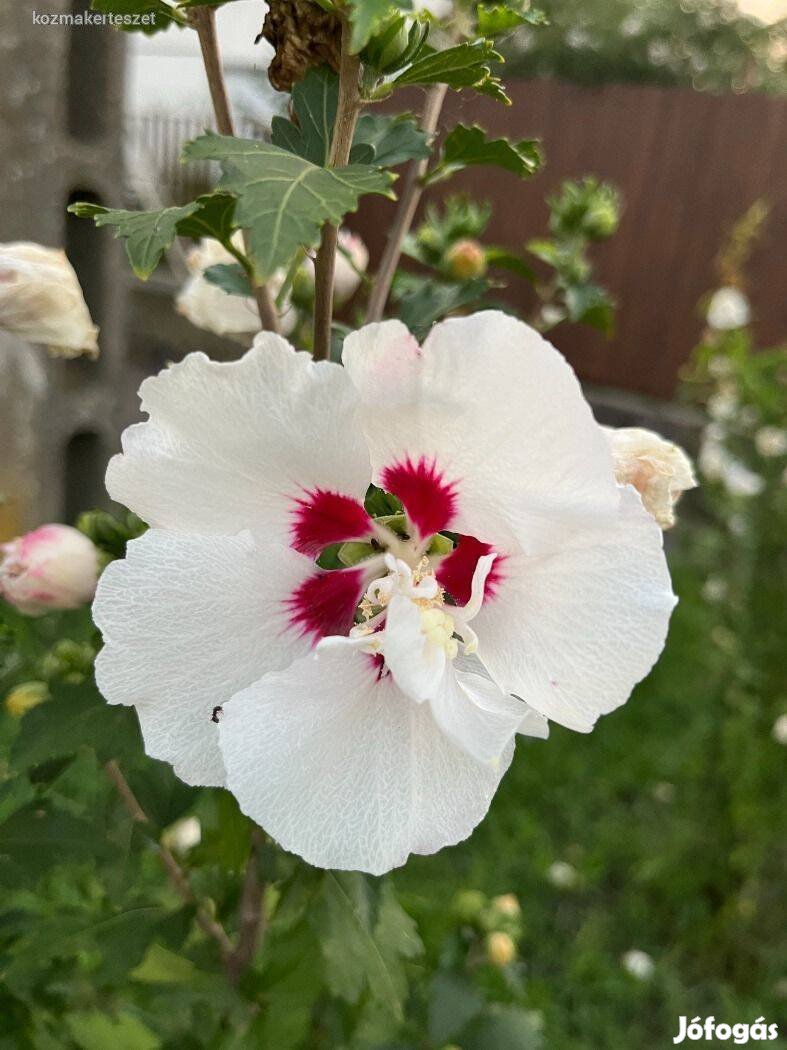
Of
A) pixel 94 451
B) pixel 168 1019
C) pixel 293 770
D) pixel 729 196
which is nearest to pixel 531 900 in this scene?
pixel 168 1019

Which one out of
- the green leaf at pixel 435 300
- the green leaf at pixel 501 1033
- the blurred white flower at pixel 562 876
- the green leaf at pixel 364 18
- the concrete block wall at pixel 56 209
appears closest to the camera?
the green leaf at pixel 364 18

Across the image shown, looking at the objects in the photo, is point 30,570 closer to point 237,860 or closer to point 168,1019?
point 237,860

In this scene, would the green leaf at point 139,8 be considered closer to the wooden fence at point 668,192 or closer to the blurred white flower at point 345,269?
the blurred white flower at point 345,269

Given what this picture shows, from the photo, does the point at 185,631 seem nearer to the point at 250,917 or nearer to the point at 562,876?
the point at 250,917

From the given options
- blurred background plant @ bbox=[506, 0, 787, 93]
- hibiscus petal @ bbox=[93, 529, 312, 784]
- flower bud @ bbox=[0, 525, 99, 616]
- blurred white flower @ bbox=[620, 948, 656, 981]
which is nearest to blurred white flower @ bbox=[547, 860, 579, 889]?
blurred white flower @ bbox=[620, 948, 656, 981]

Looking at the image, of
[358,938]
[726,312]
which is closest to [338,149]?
[358,938]

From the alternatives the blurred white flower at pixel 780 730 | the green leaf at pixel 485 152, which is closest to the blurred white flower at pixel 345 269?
the green leaf at pixel 485 152
